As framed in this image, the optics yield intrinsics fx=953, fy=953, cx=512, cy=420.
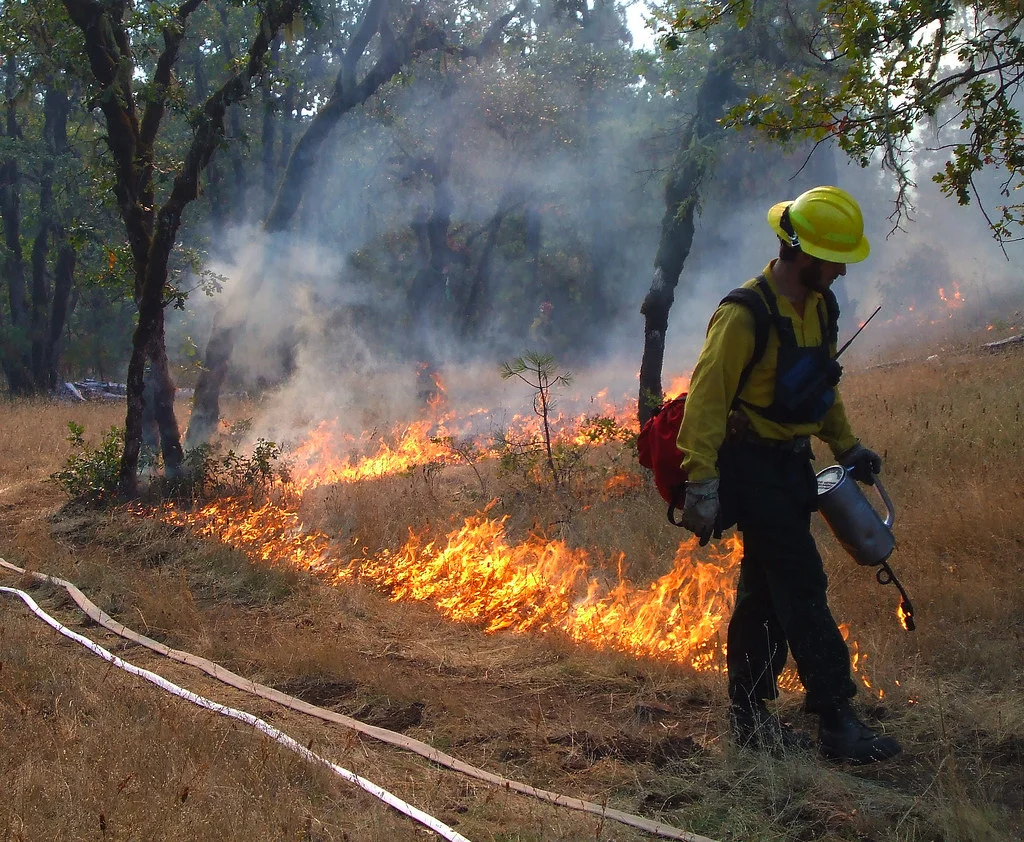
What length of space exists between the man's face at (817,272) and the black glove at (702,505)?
0.88 m

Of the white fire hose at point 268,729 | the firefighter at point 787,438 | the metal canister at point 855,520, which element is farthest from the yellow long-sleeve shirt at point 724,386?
the white fire hose at point 268,729

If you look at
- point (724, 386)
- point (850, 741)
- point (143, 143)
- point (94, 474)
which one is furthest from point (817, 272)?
point (143, 143)

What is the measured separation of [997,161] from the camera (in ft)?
19.8

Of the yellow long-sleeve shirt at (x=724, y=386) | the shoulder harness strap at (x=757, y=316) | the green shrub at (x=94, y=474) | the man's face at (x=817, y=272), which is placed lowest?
the green shrub at (x=94, y=474)

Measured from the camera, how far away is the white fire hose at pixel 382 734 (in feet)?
11.1

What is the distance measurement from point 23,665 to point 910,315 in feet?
98.2

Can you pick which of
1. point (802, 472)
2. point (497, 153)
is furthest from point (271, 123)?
point (802, 472)

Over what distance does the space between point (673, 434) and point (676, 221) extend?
6.48 meters

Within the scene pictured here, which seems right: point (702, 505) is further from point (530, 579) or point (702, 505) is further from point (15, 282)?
point (15, 282)

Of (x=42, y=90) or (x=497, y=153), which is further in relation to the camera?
(x=42, y=90)

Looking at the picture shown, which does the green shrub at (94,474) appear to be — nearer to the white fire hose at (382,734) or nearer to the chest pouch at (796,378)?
the white fire hose at (382,734)

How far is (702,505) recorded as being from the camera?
3.57m

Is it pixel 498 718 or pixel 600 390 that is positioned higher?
pixel 600 390

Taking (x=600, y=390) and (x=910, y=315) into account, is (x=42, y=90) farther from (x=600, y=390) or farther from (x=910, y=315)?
(x=910, y=315)
